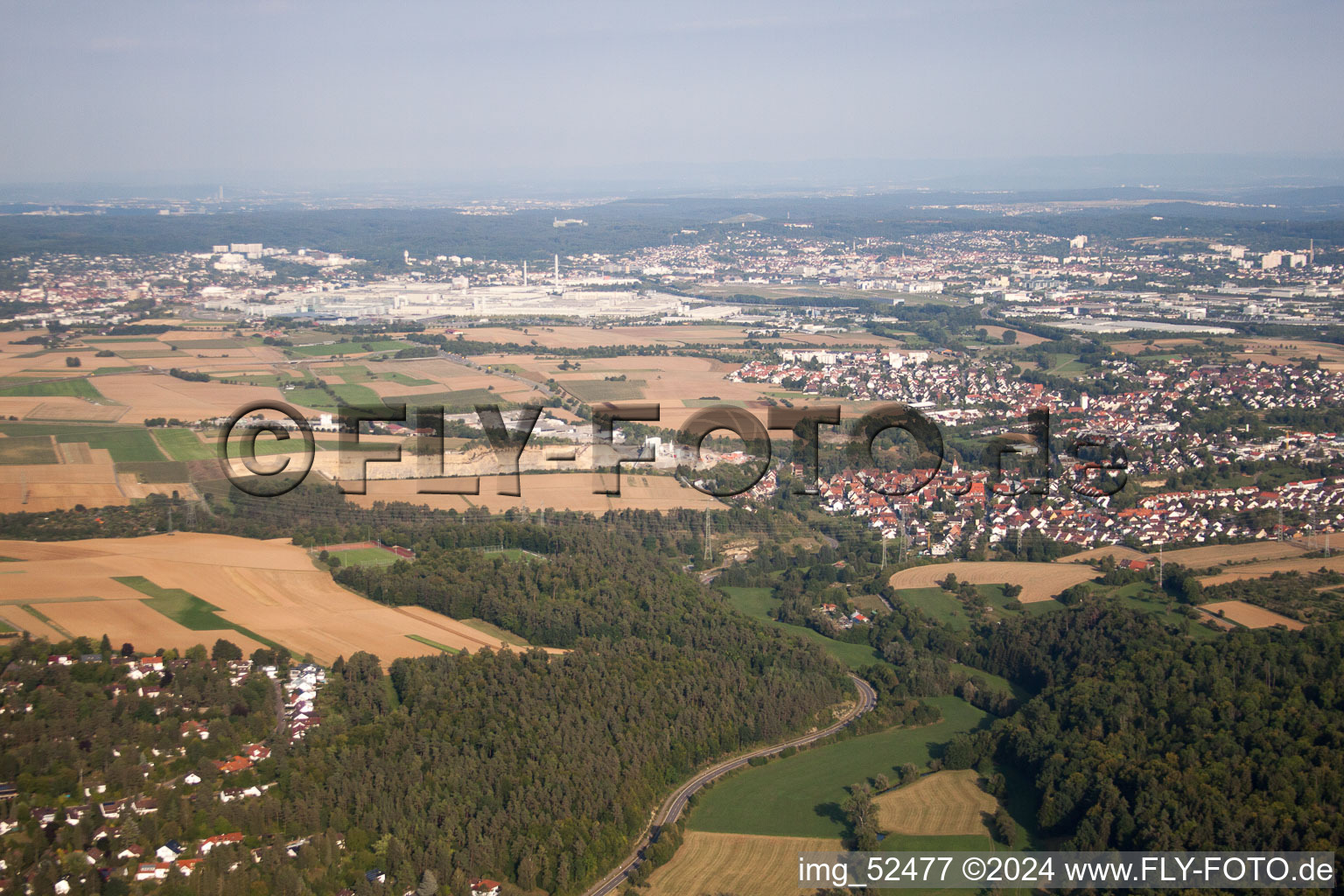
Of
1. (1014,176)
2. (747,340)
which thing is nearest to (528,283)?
(747,340)

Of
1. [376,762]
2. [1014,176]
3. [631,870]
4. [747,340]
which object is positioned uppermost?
[1014,176]

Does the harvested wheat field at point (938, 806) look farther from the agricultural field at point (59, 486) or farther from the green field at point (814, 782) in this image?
the agricultural field at point (59, 486)

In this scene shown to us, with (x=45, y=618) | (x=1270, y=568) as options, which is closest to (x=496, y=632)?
(x=45, y=618)

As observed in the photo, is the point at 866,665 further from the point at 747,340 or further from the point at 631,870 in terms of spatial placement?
the point at 747,340

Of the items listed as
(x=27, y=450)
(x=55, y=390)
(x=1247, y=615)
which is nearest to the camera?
(x=1247, y=615)

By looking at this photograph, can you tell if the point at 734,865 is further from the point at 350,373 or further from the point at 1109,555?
the point at 350,373

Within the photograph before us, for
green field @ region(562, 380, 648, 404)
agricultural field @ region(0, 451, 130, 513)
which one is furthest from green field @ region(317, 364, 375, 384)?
agricultural field @ region(0, 451, 130, 513)
